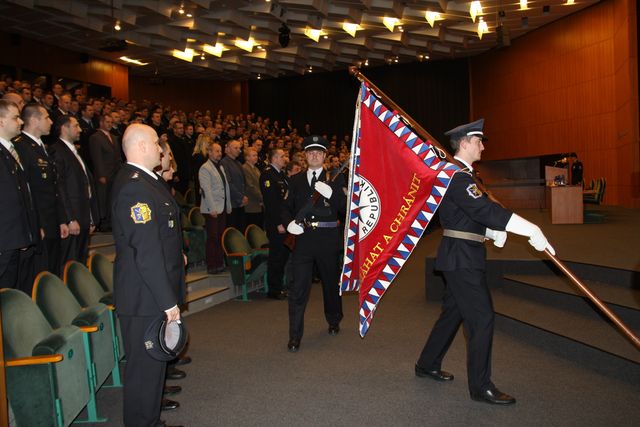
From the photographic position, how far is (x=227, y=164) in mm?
7242

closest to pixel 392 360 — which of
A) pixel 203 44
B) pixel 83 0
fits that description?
pixel 83 0

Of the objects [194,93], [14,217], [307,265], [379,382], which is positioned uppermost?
[194,93]

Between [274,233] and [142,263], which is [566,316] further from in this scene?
[142,263]

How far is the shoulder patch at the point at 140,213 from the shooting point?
2469 millimetres

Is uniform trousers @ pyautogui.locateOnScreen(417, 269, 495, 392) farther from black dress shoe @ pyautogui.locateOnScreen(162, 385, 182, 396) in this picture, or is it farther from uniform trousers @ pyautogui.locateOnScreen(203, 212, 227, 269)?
uniform trousers @ pyautogui.locateOnScreen(203, 212, 227, 269)

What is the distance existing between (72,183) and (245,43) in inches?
472

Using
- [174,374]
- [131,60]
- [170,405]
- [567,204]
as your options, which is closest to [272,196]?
[174,374]

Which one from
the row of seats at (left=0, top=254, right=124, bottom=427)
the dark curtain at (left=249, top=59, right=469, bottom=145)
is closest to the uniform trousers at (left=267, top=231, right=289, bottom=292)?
the row of seats at (left=0, top=254, right=124, bottom=427)

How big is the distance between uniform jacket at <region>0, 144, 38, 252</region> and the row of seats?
0.35 metres

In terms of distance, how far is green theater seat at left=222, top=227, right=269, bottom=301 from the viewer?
6508mm

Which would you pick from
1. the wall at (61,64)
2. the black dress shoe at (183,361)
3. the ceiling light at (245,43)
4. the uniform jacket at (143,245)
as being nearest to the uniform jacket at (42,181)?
Answer: the black dress shoe at (183,361)

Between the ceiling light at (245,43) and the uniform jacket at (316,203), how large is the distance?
11821 millimetres

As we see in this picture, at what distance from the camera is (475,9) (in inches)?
517

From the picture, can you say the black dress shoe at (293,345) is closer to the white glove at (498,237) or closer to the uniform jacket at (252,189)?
the white glove at (498,237)
